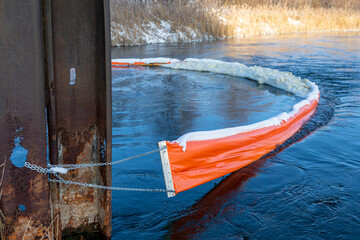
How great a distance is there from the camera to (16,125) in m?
2.34

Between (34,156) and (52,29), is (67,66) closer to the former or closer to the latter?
(52,29)

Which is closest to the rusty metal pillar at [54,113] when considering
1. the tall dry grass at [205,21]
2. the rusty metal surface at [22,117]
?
the rusty metal surface at [22,117]

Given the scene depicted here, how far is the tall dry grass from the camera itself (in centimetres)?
2452

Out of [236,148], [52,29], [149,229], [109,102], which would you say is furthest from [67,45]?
[236,148]

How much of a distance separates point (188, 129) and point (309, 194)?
113 inches

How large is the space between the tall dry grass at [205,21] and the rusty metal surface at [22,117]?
21747mm

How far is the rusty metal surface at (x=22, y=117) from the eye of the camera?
2.22 m

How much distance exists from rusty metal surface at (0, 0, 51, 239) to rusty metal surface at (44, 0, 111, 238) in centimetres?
18

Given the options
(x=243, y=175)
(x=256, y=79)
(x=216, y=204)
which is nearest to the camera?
(x=216, y=204)

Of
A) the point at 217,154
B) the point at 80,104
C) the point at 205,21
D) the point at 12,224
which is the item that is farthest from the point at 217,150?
the point at 205,21

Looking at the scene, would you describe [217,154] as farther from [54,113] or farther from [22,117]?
[22,117]

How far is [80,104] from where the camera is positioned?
9.02ft

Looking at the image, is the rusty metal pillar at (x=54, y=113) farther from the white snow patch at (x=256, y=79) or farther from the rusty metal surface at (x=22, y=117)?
the white snow patch at (x=256, y=79)

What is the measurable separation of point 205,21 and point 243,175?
996 inches
